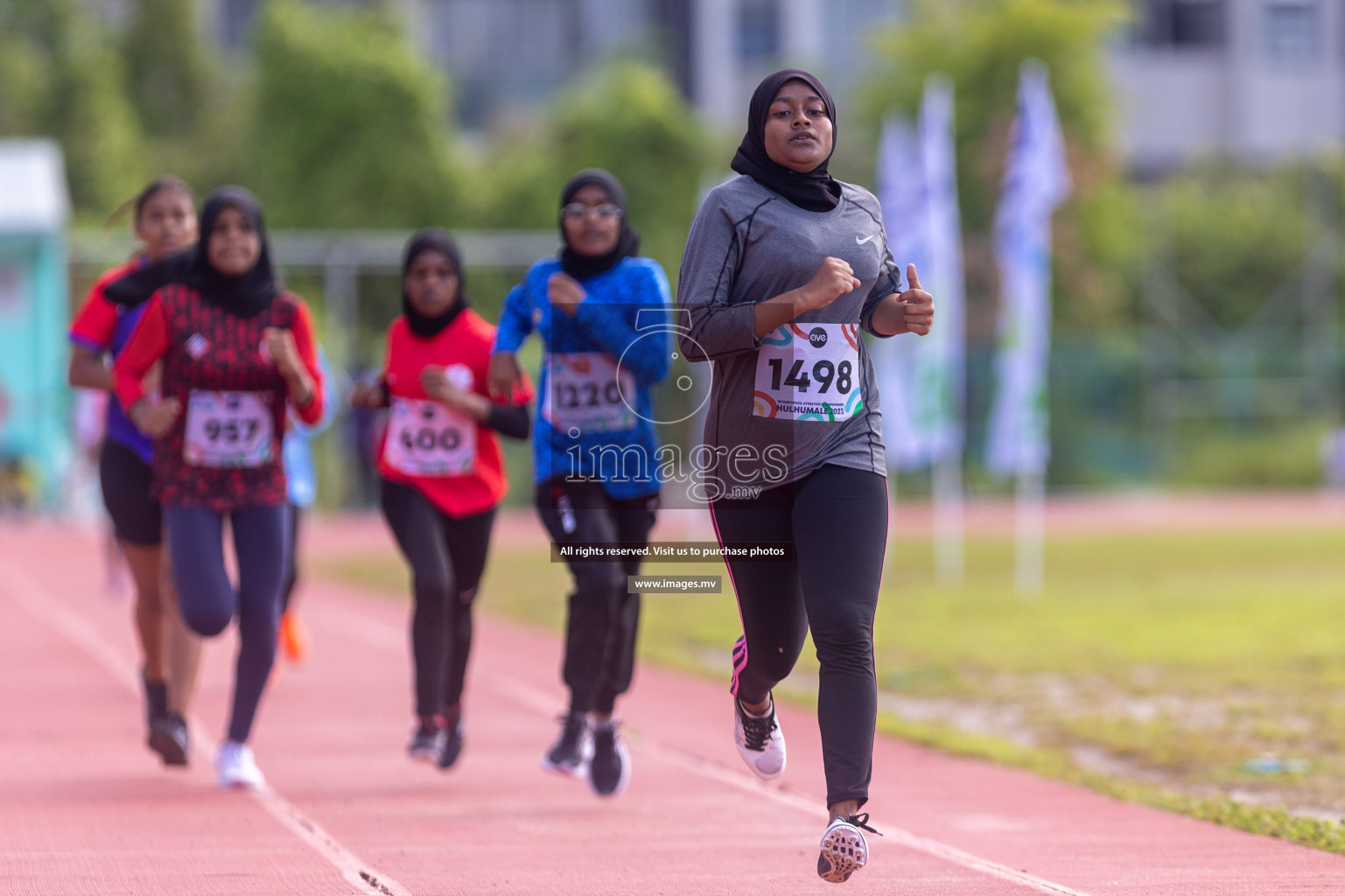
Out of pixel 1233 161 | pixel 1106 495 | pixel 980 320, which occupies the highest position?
pixel 1233 161

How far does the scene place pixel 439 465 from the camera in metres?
7.61

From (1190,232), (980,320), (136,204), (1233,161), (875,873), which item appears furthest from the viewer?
(1233,161)

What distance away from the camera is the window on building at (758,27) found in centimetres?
6769

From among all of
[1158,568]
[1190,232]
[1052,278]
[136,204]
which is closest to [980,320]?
[1052,278]

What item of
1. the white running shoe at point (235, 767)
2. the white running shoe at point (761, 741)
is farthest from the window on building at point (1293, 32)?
the white running shoe at point (761, 741)

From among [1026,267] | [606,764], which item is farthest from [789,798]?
[1026,267]

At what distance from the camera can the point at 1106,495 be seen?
1512 inches

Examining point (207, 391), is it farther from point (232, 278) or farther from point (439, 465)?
point (439, 465)

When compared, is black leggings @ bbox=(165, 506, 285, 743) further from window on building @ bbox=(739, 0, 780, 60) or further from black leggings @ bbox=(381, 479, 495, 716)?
window on building @ bbox=(739, 0, 780, 60)

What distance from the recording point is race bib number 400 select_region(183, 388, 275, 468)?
7266mm

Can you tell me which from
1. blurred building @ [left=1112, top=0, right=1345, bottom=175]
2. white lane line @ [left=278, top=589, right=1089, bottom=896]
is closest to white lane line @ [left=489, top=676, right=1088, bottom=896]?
white lane line @ [left=278, top=589, right=1089, bottom=896]

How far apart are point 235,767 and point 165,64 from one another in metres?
66.3

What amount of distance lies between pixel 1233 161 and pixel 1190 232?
350 inches

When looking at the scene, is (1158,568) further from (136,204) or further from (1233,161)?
(1233,161)
